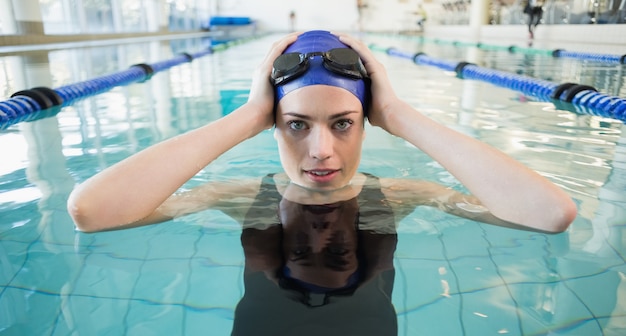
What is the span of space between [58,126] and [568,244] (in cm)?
373

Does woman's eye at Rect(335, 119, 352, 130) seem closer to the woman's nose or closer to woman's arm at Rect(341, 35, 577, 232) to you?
the woman's nose

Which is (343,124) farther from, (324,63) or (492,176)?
(492,176)

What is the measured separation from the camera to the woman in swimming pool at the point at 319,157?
1.50m

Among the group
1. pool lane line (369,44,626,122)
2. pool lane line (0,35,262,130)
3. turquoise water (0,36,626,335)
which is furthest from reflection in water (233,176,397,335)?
pool lane line (369,44,626,122)

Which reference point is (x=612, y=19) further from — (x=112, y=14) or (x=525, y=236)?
(x=112, y=14)

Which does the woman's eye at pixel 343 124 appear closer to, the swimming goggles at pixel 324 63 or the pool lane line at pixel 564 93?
the swimming goggles at pixel 324 63

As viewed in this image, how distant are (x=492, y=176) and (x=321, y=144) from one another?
0.58 metres

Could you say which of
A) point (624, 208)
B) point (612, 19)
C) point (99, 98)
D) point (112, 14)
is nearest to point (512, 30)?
point (612, 19)

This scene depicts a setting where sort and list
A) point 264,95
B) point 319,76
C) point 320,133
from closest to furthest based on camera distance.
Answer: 1. point 320,133
2. point 319,76
3. point 264,95

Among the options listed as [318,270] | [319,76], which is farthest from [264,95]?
[318,270]

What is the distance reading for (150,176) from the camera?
5.07 feet

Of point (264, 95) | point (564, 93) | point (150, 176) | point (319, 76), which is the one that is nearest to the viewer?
point (150, 176)

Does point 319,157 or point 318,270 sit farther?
point 319,157

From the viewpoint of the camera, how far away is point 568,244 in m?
1.73
